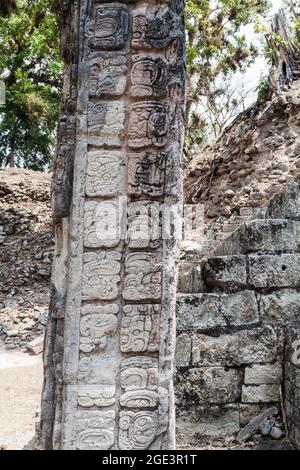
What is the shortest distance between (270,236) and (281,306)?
24.7 inches

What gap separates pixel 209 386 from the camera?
3.76 metres

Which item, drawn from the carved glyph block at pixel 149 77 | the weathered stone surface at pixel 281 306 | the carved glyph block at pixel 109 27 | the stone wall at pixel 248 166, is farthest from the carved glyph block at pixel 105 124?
the stone wall at pixel 248 166

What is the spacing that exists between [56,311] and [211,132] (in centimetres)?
1322

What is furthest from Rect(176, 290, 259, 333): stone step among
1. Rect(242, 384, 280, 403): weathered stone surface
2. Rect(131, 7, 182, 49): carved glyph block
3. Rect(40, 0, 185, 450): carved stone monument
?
Rect(131, 7, 182, 49): carved glyph block

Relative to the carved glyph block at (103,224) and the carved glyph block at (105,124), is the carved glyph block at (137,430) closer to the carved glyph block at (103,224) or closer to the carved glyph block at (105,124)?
the carved glyph block at (103,224)

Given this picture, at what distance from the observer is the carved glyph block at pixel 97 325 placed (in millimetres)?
2691

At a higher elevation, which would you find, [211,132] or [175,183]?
[211,132]

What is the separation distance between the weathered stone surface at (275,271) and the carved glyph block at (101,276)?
5.32 ft

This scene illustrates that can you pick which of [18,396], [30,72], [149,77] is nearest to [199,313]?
[149,77]

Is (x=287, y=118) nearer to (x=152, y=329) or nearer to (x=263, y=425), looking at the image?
(x=263, y=425)

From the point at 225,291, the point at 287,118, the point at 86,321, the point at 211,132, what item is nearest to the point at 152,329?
the point at 86,321

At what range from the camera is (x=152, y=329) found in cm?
270

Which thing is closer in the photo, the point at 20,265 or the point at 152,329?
the point at 152,329

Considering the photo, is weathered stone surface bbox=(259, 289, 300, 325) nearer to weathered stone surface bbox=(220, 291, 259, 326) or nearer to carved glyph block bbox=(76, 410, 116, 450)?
weathered stone surface bbox=(220, 291, 259, 326)
